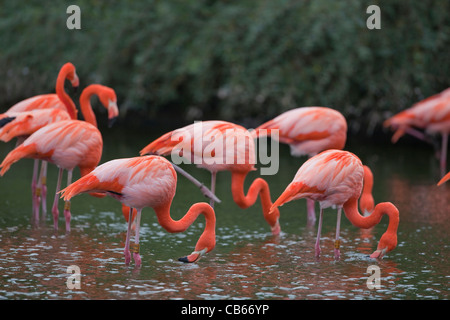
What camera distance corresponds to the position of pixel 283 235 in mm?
6906

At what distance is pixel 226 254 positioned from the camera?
6.19 meters

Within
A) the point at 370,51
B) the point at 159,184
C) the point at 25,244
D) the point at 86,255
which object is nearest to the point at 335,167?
the point at 159,184

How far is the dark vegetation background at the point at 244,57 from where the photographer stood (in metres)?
11.9

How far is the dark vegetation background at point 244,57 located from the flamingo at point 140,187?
5.35 meters

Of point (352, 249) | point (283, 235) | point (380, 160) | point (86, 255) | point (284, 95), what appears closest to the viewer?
point (86, 255)

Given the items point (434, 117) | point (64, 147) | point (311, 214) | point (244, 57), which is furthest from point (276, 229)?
point (244, 57)

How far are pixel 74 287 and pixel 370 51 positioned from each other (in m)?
8.08

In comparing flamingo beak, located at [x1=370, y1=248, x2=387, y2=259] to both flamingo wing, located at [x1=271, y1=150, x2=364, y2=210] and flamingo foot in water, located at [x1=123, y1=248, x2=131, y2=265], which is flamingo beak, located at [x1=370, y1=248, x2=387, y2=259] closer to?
flamingo wing, located at [x1=271, y1=150, x2=364, y2=210]

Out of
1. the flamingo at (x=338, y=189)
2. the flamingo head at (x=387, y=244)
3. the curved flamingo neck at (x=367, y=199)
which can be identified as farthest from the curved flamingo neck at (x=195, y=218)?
the curved flamingo neck at (x=367, y=199)

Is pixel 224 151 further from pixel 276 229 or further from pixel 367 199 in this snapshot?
pixel 367 199

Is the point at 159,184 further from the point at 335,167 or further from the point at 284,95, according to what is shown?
the point at 284,95

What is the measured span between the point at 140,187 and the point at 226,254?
1.07 m

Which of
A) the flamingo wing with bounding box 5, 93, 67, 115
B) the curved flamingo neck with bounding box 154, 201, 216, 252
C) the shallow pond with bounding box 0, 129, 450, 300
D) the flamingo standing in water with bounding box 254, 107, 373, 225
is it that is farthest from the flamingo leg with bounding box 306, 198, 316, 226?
the flamingo wing with bounding box 5, 93, 67, 115

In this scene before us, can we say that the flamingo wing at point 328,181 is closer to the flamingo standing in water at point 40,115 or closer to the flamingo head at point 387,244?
the flamingo head at point 387,244
